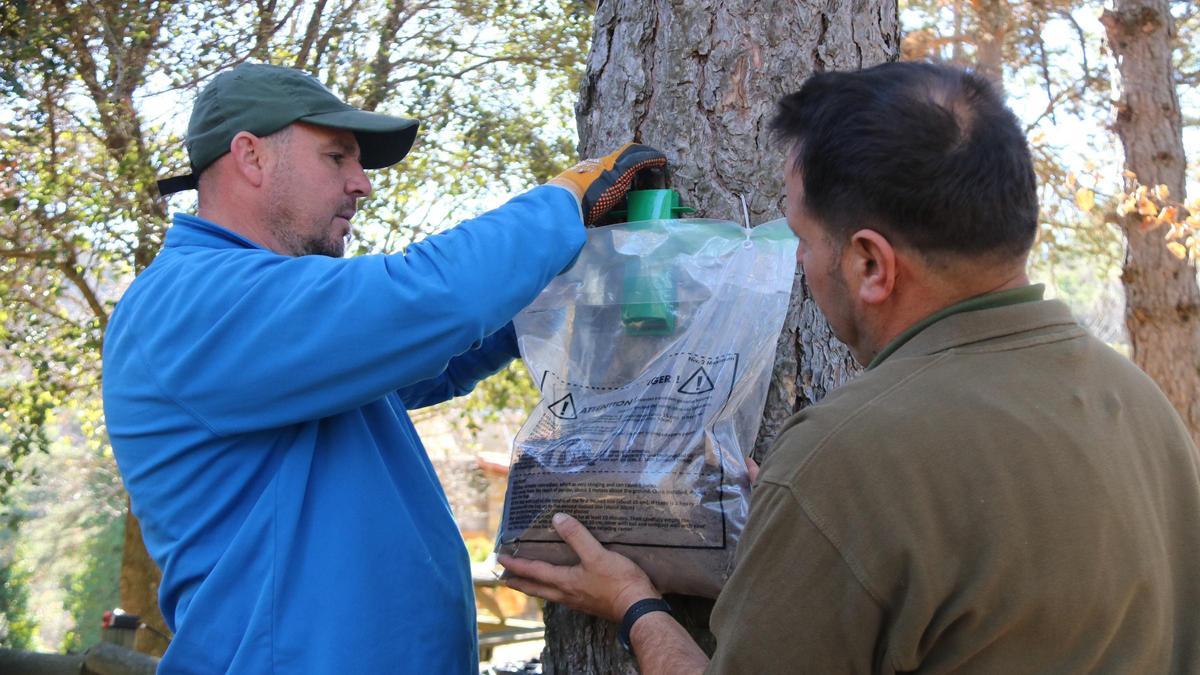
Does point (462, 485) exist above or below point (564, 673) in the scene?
below

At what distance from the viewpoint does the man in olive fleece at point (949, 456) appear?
120 cm

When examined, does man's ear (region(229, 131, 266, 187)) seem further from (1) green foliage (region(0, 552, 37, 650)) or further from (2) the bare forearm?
(1) green foliage (region(0, 552, 37, 650))

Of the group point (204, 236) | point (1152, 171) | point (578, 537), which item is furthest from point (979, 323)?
point (1152, 171)

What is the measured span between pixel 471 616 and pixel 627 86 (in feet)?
3.46

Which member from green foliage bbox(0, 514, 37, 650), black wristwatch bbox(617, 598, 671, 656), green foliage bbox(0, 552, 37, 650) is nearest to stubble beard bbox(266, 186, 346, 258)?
black wristwatch bbox(617, 598, 671, 656)

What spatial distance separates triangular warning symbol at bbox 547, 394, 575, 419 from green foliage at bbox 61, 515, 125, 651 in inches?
400

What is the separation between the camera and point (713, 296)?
187 cm

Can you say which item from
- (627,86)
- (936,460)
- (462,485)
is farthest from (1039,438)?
(462,485)

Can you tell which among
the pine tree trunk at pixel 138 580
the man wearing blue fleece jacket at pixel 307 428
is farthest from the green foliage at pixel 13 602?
the man wearing blue fleece jacket at pixel 307 428

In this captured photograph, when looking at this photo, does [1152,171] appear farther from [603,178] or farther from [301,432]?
Result: [301,432]

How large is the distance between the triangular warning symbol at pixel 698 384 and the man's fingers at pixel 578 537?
0.90 ft

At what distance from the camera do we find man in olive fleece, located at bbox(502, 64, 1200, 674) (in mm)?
1195

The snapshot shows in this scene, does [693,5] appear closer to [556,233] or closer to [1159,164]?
[556,233]

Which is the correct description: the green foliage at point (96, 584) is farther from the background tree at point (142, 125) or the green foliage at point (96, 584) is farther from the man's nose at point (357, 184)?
the man's nose at point (357, 184)
